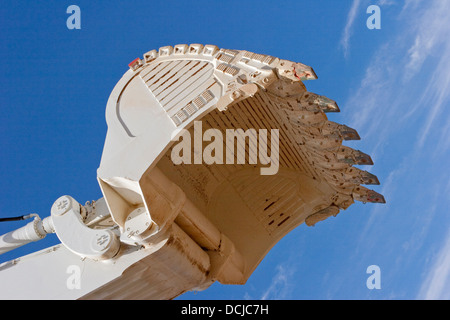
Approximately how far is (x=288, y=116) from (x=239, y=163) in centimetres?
235

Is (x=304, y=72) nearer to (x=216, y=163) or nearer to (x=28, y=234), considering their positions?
(x=216, y=163)

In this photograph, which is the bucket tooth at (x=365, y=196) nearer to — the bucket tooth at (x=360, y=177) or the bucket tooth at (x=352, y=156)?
the bucket tooth at (x=360, y=177)

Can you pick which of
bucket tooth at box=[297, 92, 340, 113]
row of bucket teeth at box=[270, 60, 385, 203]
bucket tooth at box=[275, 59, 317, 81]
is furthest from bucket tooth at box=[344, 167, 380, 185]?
bucket tooth at box=[275, 59, 317, 81]

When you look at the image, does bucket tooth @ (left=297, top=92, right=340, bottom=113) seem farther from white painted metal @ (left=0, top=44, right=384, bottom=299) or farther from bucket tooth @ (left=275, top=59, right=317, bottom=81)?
bucket tooth @ (left=275, top=59, right=317, bottom=81)

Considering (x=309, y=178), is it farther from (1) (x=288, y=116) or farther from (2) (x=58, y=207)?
(2) (x=58, y=207)

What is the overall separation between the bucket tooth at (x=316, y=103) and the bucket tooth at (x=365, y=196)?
133 inches

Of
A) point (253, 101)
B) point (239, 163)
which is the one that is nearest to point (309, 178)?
point (239, 163)

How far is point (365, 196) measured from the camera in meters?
14.3

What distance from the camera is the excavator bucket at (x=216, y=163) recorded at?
36.4 feet

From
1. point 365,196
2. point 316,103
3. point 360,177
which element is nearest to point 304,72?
point 316,103

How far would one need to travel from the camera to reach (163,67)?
1274 cm

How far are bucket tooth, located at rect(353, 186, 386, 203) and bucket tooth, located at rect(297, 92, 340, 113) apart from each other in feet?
11.1

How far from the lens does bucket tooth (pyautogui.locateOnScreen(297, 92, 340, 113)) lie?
11430mm

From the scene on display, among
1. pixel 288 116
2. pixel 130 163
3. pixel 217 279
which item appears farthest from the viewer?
pixel 217 279
